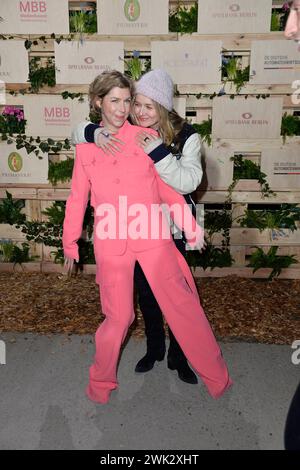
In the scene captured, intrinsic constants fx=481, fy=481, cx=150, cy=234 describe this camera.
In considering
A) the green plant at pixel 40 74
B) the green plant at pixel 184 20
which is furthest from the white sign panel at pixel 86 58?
the green plant at pixel 184 20

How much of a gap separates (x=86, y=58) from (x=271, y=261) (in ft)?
10.1

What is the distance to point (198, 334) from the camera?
3.26 metres

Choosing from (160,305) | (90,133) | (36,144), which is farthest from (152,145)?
(36,144)

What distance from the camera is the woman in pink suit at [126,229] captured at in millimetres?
3035

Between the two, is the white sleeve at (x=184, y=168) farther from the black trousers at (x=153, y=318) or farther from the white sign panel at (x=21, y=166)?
the white sign panel at (x=21, y=166)

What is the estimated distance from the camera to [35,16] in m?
5.07

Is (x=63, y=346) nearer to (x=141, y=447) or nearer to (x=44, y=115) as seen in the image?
(x=141, y=447)

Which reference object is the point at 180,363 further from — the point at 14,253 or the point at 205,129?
the point at 14,253

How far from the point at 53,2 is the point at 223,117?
2.15m

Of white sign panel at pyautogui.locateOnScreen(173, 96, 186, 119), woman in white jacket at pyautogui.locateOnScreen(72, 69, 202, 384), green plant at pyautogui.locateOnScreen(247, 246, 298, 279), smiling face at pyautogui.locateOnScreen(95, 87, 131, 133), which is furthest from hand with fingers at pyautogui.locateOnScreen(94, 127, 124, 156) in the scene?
green plant at pyautogui.locateOnScreen(247, 246, 298, 279)

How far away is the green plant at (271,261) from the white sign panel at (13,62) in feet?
10.7

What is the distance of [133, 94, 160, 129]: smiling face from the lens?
3080 mm

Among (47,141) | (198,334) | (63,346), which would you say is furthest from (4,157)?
(198,334)

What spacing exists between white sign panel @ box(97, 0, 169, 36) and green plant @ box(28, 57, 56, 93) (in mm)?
667
